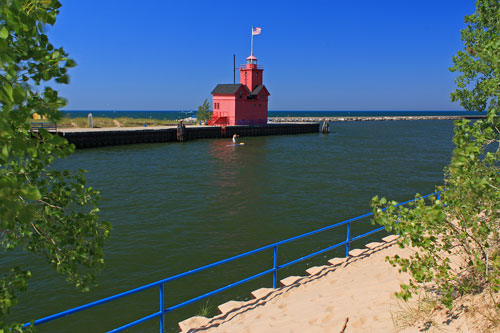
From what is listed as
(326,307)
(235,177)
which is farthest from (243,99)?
(326,307)

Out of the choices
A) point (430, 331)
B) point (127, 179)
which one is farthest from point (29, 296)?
point (127, 179)

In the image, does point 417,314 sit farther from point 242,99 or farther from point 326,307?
point 242,99

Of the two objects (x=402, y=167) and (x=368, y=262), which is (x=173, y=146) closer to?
(x=402, y=167)

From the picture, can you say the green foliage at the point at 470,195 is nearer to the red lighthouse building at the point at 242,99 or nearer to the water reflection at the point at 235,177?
the water reflection at the point at 235,177

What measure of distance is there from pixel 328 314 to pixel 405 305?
4.46 feet

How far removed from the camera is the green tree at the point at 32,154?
2238 millimetres

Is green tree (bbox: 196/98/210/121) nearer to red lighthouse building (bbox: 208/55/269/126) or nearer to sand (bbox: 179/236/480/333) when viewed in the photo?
red lighthouse building (bbox: 208/55/269/126)

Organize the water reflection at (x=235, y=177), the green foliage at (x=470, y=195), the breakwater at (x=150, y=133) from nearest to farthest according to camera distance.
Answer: the green foliage at (x=470, y=195) < the water reflection at (x=235, y=177) < the breakwater at (x=150, y=133)

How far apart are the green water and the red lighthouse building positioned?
81.0ft

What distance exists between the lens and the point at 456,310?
18.7 feet

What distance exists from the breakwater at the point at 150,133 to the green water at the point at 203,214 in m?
6.38

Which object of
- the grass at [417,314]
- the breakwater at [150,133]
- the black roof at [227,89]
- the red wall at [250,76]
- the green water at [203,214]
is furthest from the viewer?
the red wall at [250,76]

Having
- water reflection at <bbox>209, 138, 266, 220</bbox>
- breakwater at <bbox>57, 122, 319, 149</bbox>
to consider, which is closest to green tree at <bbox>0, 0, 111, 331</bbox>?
water reflection at <bbox>209, 138, 266, 220</bbox>

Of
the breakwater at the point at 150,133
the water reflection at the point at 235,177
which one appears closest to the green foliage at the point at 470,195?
the water reflection at the point at 235,177
